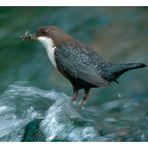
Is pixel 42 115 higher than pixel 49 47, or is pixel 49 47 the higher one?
pixel 49 47

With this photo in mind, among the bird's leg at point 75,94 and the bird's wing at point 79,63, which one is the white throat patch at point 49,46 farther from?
the bird's leg at point 75,94

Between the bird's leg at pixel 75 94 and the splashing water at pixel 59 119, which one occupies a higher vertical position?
the bird's leg at pixel 75 94

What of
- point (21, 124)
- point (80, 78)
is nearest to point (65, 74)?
point (80, 78)

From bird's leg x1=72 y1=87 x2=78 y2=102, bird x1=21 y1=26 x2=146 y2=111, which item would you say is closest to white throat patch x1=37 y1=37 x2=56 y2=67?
bird x1=21 y1=26 x2=146 y2=111

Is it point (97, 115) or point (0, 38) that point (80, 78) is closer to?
point (97, 115)

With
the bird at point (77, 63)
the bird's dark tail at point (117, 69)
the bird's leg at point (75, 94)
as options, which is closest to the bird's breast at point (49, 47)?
the bird at point (77, 63)

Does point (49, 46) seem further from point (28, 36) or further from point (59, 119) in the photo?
point (59, 119)

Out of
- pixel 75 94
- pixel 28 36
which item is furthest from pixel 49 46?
pixel 75 94
